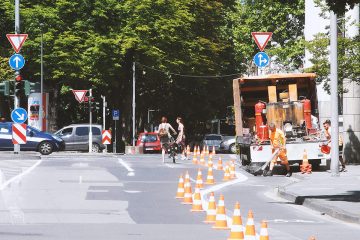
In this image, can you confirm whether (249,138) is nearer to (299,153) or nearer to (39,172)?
(299,153)

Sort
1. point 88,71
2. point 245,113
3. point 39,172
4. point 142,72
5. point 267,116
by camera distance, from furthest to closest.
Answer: point 142,72
point 88,71
point 245,113
point 267,116
point 39,172

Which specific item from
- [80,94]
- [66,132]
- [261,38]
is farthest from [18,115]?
[66,132]

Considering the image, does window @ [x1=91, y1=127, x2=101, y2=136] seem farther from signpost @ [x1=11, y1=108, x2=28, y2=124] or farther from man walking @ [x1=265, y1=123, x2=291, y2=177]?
man walking @ [x1=265, y1=123, x2=291, y2=177]

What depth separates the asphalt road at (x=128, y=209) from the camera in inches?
560

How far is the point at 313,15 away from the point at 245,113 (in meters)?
12.1

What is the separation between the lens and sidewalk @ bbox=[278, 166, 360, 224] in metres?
17.7

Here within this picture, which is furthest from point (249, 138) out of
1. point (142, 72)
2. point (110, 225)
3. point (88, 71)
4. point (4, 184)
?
point (142, 72)

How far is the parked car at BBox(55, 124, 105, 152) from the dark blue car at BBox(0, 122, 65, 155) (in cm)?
743

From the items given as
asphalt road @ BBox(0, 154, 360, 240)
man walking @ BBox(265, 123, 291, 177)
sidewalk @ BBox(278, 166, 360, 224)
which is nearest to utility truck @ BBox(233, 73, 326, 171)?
sidewalk @ BBox(278, 166, 360, 224)

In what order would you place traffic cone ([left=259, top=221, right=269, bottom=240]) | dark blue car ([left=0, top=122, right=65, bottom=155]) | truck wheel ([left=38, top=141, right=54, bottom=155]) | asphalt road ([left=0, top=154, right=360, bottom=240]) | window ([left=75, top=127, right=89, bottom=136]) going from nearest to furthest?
traffic cone ([left=259, top=221, right=269, bottom=240])
asphalt road ([left=0, top=154, right=360, bottom=240])
dark blue car ([left=0, top=122, right=65, bottom=155])
truck wheel ([left=38, top=141, right=54, bottom=155])
window ([left=75, top=127, right=89, bottom=136])

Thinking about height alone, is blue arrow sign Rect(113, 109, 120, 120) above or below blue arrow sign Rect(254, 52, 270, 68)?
below

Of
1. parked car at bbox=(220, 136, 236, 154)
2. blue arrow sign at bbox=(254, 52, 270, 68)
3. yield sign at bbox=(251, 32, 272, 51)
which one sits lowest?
parked car at bbox=(220, 136, 236, 154)

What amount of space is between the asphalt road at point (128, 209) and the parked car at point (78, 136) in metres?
27.7

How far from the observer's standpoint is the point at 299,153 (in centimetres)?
3192
